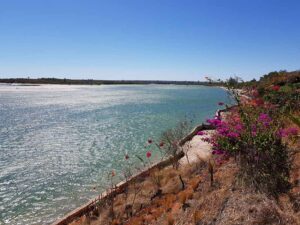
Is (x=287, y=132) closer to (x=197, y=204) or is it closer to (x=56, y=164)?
(x=197, y=204)

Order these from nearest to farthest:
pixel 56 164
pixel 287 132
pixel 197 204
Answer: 1. pixel 197 204
2. pixel 287 132
3. pixel 56 164

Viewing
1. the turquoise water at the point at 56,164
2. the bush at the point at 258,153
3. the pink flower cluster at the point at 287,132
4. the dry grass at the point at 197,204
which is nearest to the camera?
the dry grass at the point at 197,204

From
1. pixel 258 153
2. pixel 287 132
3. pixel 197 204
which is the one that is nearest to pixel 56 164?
pixel 197 204

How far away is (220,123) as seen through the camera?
914 cm

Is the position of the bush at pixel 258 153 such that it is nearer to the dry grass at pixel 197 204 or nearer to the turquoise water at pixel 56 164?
the dry grass at pixel 197 204

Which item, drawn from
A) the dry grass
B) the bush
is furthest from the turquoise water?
the bush

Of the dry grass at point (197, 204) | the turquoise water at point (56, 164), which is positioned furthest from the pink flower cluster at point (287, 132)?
the turquoise water at point (56, 164)

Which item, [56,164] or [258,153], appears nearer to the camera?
[258,153]

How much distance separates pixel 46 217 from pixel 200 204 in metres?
6.48

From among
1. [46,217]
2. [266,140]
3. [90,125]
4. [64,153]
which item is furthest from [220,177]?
[90,125]

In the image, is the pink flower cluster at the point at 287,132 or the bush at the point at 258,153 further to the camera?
the pink flower cluster at the point at 287,132

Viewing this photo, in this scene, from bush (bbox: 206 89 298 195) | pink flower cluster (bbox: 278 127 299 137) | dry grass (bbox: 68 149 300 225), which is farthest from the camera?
pink flower cluster (bbox: 278 127 299 137)

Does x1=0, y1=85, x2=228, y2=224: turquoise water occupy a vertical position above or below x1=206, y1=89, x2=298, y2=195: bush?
below

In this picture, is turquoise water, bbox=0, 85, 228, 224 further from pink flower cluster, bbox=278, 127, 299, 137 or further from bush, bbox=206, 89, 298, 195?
pink flower cluster, bbox=278, 127, 299, 137
